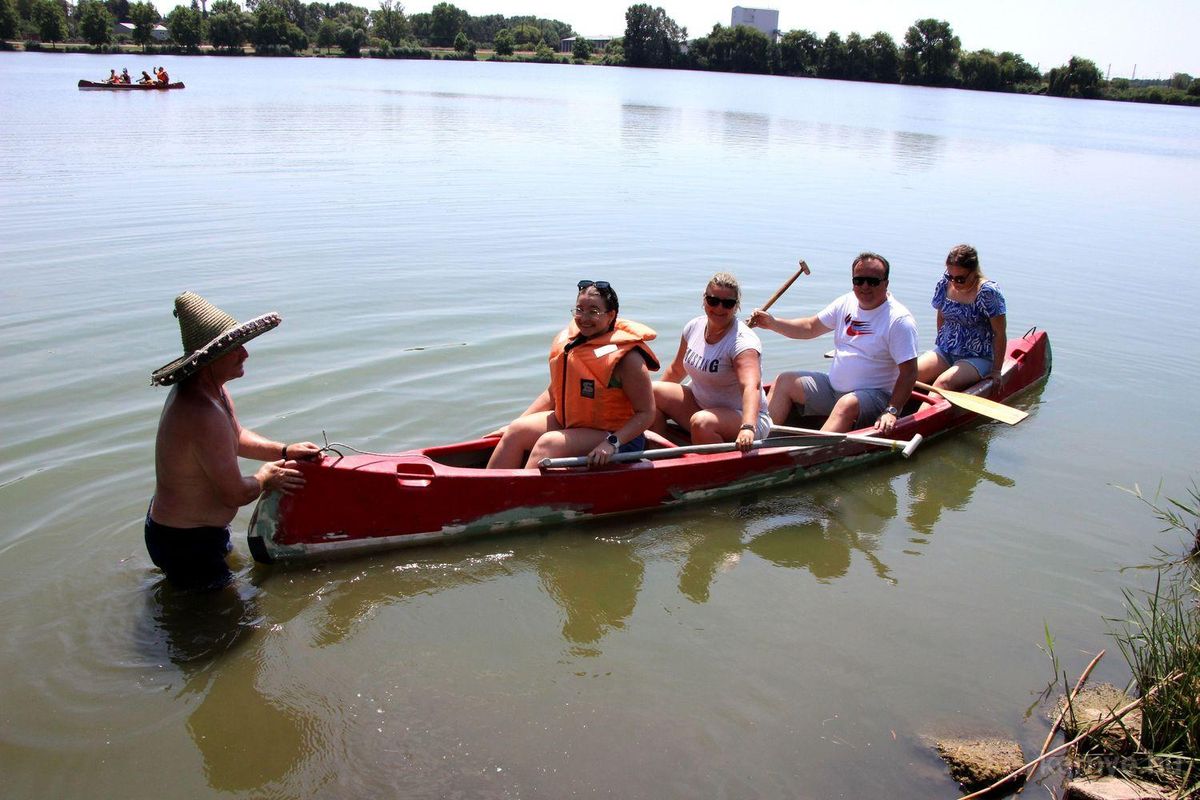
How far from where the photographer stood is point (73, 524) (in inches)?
197

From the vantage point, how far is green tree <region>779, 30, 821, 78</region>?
279 ft

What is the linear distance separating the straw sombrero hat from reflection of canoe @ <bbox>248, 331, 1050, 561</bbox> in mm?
888

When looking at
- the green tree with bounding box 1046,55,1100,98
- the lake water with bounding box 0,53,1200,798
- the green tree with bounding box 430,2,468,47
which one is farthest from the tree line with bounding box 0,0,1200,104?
the lake water with bounding box 0,53,1200,798

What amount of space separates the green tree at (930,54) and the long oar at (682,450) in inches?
3230

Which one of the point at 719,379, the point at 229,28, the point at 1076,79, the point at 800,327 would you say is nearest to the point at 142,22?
the point at 229,28

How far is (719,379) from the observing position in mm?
5660

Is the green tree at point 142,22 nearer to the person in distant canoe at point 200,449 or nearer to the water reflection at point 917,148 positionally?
the water reflection at point 917,148

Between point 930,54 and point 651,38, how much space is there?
28.3 meters

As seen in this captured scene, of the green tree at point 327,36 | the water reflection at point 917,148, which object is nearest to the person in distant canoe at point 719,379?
the water reflection at point 917,148

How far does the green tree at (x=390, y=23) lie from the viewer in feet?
364

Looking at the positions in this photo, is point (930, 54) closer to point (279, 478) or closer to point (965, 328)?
point (965, 328)

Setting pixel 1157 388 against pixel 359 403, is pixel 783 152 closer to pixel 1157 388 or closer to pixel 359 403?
pixel 1157 388

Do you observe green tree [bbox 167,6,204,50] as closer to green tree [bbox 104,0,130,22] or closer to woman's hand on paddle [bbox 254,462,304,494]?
green tree [bbox 104,0,130,22]

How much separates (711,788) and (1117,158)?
29.0 metres
